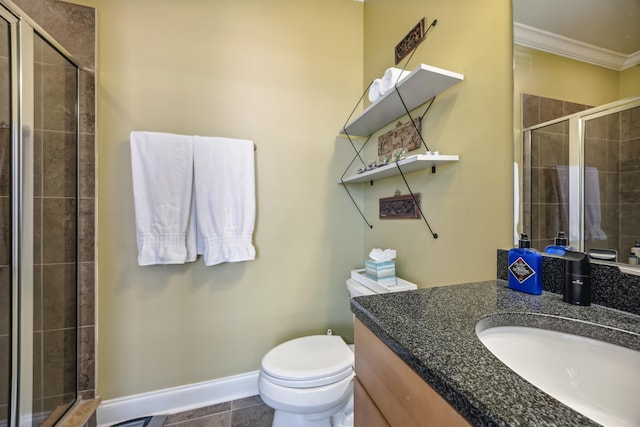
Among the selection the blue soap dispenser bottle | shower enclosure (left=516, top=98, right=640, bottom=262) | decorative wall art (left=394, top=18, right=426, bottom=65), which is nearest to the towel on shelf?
shower enclosure (left=516, top=98, right=640, bottom=262)

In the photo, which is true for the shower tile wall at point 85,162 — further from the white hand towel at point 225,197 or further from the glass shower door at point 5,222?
the white hand towel at point 225,197

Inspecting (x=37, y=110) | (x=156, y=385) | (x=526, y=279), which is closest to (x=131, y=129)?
(x=37, y=110)

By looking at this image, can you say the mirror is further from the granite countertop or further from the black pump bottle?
the granite countertop

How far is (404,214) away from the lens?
1357mm

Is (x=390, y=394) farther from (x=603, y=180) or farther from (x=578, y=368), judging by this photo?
(x=603, y=180)

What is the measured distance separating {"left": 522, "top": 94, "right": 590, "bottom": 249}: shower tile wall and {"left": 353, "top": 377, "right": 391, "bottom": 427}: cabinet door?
0.67 meters

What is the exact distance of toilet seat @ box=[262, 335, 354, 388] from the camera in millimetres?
1082

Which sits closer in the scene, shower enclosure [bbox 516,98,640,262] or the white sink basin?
the white sink basin

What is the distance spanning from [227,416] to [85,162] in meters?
1.58

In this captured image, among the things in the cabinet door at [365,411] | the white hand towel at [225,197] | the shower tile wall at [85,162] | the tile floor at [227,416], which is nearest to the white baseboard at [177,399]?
the tile floor at [227,416]

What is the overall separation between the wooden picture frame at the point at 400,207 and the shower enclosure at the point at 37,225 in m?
1.69

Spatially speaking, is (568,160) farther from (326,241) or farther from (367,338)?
(326,241)

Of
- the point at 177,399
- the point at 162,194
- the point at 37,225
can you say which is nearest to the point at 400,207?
the point at 162,194

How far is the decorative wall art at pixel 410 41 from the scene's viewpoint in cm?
121
